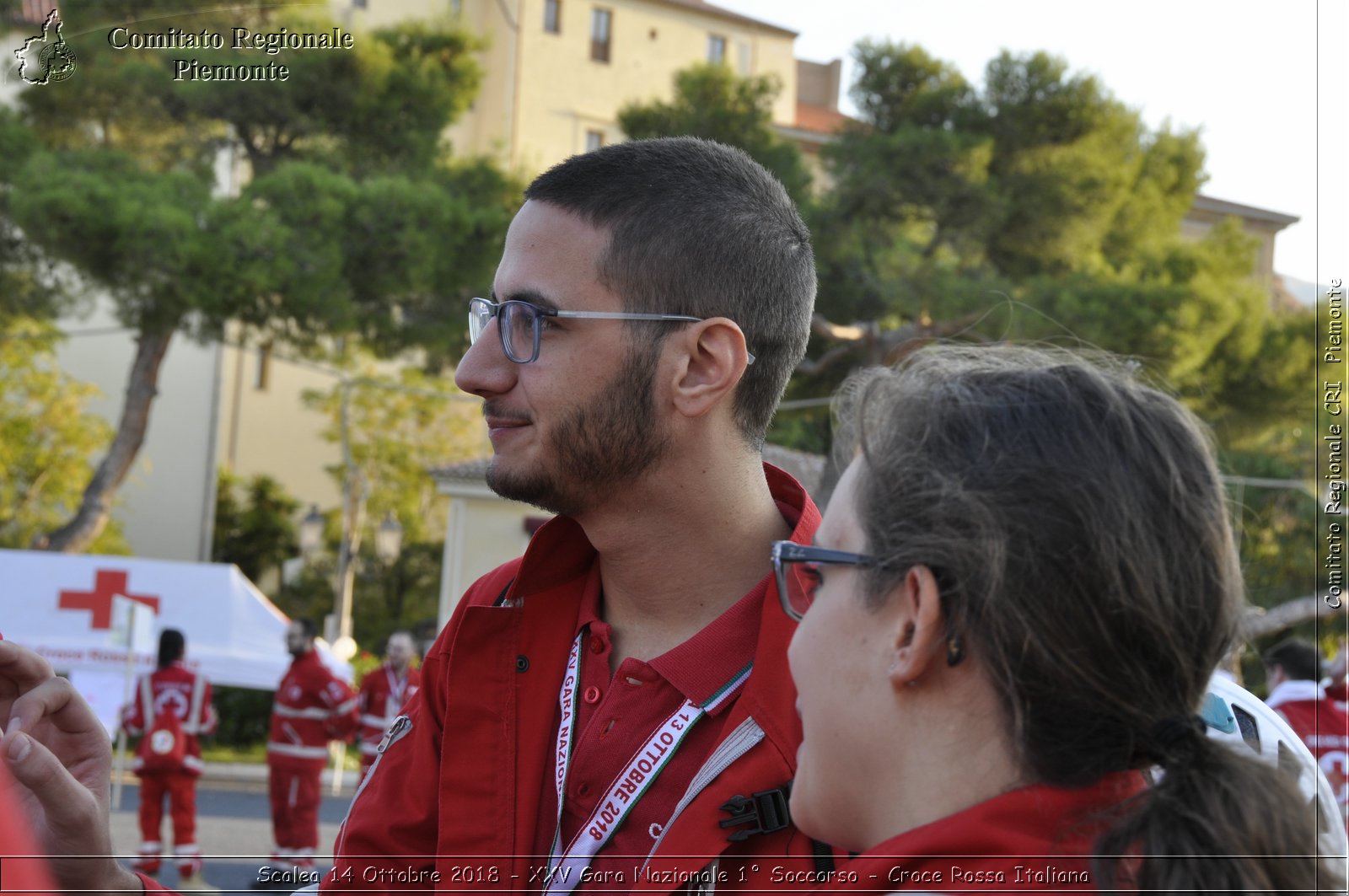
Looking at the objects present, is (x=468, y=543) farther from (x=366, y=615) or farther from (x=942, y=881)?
(x=942, y=881)

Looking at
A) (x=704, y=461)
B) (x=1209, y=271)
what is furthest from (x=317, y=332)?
(x=704, y=461)

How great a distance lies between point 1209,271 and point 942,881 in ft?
79.0

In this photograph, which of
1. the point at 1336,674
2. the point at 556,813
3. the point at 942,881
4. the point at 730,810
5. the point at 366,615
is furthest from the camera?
the point at 366,615

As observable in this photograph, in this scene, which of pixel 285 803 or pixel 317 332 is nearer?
pixel 285 803

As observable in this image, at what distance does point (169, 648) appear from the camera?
13062mm

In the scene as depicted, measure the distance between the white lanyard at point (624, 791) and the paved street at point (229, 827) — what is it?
8.66 m

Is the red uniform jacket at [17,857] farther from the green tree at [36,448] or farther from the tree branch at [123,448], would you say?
the green tree at [36,448]

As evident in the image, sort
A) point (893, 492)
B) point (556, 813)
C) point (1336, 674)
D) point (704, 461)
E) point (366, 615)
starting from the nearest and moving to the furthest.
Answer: point (893, 492) → point (556, 813) → point (704, 461) → point (1336, 674) → point (366, 615)

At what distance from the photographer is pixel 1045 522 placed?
61.1 inches

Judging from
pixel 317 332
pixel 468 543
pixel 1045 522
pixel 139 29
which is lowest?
pixel 468 543

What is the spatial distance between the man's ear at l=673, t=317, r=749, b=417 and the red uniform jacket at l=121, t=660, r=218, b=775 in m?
11.1

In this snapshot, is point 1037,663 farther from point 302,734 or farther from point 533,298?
point 302,734

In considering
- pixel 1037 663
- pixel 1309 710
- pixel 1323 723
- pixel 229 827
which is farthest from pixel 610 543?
pixel 229 827

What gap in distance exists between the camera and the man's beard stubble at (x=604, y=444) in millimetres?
2359
